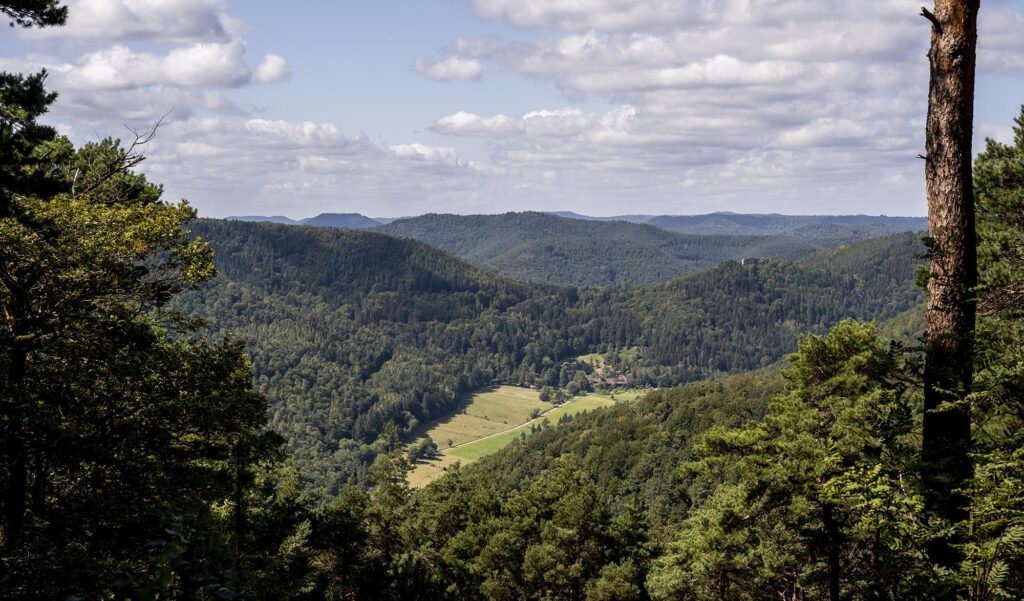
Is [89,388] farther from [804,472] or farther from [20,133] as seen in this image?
[804,472]

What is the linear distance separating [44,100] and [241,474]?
13.3 metres

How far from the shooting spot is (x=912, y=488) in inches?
339

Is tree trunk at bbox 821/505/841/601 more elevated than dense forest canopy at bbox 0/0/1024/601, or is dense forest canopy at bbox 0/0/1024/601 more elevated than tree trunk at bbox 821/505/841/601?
dense forest canopy at bbox 0/0/1024/601

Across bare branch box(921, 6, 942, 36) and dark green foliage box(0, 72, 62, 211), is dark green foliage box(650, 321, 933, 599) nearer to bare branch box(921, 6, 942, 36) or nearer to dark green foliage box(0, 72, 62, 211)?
bare branch box(921, 6, 942, 36)

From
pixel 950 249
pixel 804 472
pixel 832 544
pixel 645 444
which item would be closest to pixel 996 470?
pixel 950 249

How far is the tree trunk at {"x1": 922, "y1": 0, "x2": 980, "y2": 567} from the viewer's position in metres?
8.45

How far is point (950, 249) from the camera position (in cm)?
888

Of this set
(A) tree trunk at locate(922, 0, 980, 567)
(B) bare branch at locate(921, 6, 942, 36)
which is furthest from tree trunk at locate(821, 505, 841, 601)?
(B) bare branch at locate(921, 6, 942, 36)

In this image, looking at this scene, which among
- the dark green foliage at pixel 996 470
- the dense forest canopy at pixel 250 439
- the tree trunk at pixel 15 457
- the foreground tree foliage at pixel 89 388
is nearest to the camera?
the dark green foliage at pixel 996 470

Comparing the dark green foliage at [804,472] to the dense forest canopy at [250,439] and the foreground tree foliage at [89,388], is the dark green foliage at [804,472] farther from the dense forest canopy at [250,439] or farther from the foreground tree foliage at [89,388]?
the foreground tree foliage at [89,388]

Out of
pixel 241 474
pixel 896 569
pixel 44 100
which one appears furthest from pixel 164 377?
pixel 896 569

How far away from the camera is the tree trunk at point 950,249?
8453 mm

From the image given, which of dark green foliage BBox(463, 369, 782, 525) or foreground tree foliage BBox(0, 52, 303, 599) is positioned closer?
foreground tree foliage BBox(0, 52, 303, 599)

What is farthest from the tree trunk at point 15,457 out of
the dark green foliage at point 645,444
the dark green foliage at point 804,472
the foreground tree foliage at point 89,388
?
the dark green foliage at point 645,444
